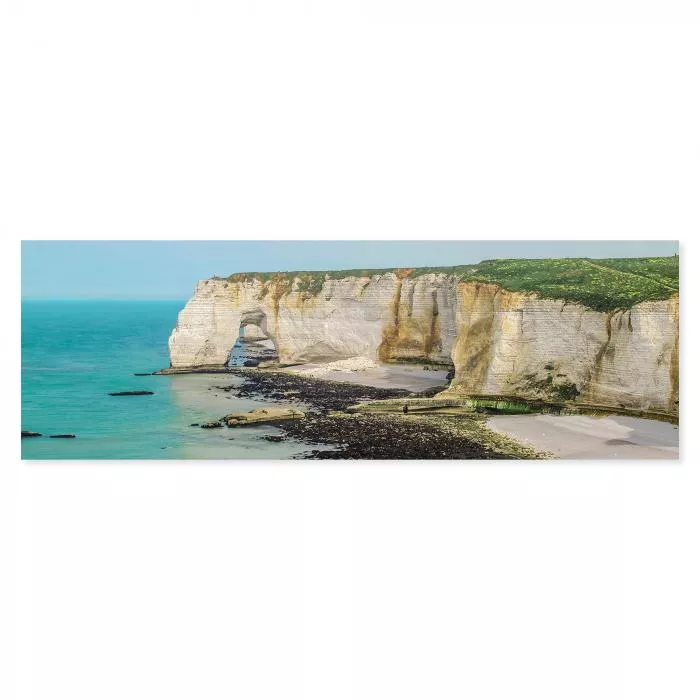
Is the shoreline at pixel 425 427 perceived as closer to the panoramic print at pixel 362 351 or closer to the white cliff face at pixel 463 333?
the panoramic print at pixel 362 351

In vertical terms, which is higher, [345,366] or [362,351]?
[362,351]

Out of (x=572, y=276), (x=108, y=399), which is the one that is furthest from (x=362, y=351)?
(x=108, y=399)

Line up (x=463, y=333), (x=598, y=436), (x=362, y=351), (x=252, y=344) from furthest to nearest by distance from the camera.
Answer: (x=252, y=344), (x=362, y=351), (x=463, y=333), (x=598, y=436)

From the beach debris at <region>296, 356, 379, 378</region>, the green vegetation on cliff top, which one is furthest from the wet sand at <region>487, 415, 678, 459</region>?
the beach debris at <region>296, 356, 379, 378</region>

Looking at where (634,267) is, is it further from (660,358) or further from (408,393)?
(408,393)

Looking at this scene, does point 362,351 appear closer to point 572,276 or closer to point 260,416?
point 260,416
